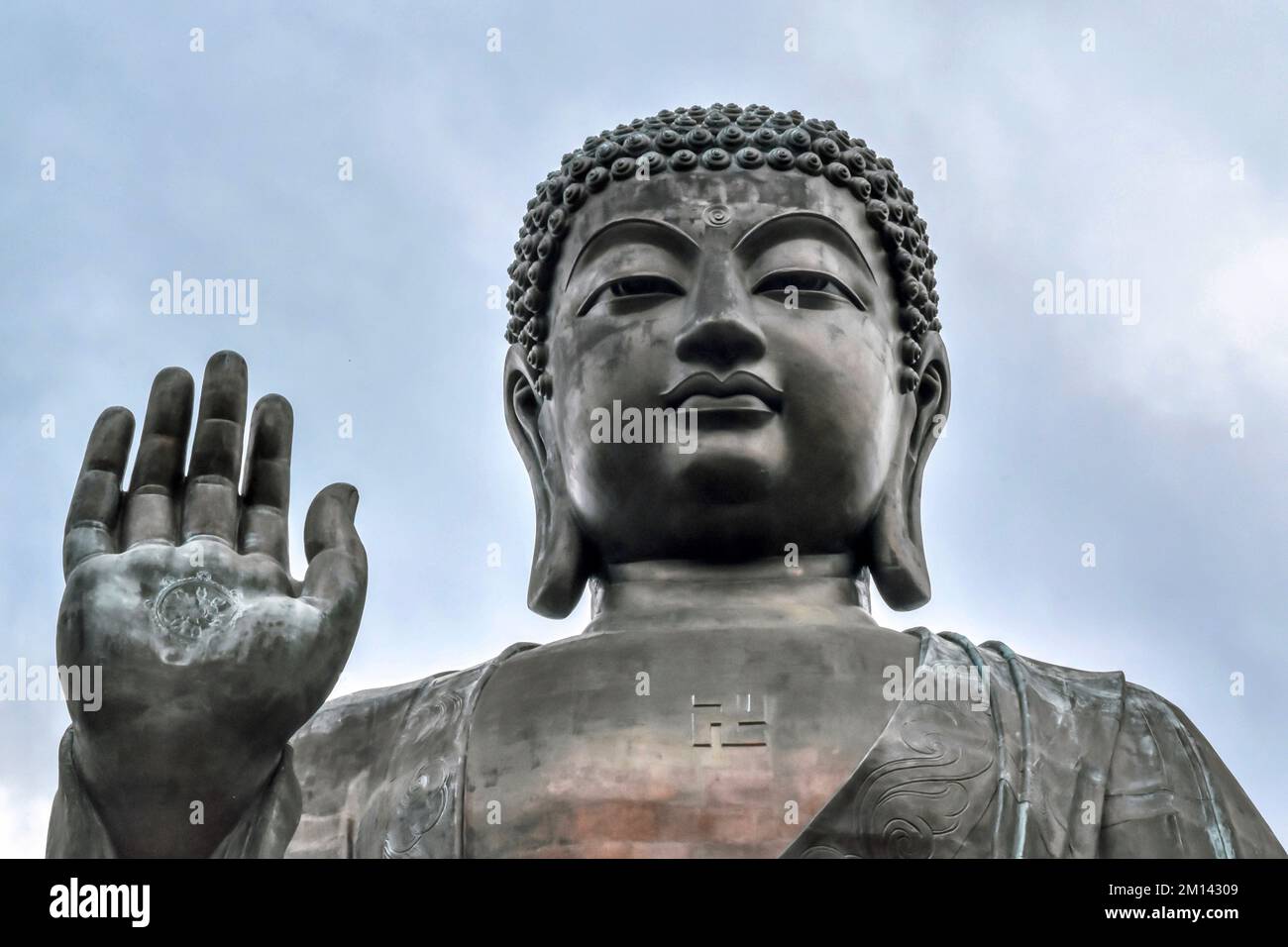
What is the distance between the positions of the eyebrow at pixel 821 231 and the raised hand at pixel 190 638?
2.10 meters

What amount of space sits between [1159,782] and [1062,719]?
41 centimetres

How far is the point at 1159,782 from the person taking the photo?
8.64 metres

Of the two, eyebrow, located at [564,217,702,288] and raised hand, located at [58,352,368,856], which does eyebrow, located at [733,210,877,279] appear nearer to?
eyebrow, located at [564,217,702,288]

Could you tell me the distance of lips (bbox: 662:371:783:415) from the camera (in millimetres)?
9188

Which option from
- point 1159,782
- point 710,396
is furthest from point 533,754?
point 1159,782

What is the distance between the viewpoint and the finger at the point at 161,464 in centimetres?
818

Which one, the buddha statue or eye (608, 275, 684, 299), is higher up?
eye (608, 275, 684, 299)

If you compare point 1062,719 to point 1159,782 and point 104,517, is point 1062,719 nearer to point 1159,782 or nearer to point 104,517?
point 1159,782

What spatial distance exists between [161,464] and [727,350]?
214cm

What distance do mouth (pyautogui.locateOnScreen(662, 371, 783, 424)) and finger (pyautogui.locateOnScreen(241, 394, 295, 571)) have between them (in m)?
1.51

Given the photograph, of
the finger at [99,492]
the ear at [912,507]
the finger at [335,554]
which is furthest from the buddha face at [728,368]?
the finger at [99,492]

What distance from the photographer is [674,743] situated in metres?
8.57

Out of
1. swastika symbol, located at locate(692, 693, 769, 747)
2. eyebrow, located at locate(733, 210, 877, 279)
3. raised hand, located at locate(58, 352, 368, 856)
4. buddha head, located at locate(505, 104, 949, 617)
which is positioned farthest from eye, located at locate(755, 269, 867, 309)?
raised hand, located at locate(58, 352, 368, 856)

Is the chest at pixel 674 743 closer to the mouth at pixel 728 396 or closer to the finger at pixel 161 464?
the mouth at pixel 728 396
